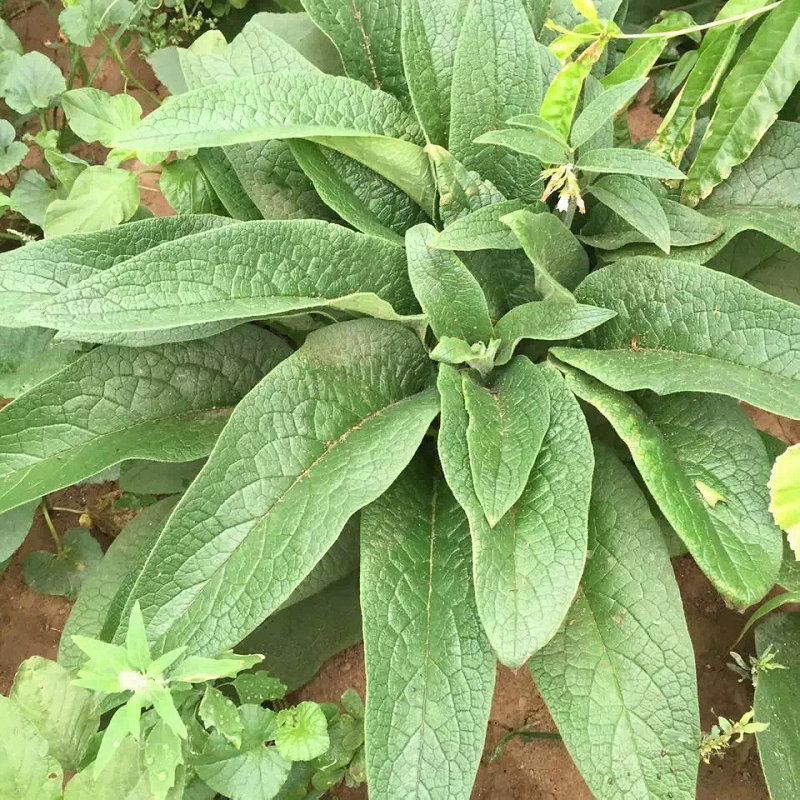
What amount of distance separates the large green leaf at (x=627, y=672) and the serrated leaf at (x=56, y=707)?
1.95 feet

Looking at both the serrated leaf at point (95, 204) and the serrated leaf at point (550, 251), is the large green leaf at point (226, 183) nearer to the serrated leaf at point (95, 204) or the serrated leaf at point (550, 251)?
the serrated leaf at point (95, 204)

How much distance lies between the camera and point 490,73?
111 centimetres

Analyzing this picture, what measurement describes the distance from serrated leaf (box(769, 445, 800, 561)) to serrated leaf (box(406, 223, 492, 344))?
0.42 meters

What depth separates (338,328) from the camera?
109 cm

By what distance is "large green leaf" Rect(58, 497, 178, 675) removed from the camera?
3.92 ft

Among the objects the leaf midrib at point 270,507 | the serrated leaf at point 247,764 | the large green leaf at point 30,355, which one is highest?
the large green leaf at point 30,355

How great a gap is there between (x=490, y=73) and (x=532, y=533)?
0.65m

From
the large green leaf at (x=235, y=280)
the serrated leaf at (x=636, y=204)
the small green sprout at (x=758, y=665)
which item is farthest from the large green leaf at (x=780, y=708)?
the large green leaf at (x=235, y=280)

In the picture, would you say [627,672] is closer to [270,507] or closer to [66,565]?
[270,507]

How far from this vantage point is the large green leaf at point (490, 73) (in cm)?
109

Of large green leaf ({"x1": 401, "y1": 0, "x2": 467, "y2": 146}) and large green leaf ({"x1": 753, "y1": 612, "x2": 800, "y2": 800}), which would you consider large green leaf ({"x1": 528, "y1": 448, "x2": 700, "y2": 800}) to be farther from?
large green leaf ({"x1": 401, "y1": 0, "x2": 467, "y2": 146})

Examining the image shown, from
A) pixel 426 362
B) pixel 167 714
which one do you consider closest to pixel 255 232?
pixel 426 362

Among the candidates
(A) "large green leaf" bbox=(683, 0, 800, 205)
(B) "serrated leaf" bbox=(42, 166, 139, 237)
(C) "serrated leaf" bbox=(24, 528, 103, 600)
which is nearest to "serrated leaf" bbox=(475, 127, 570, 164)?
(A) "large green leaf" bbox=(683, 0, 800, 205)

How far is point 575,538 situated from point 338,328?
1.40ft
